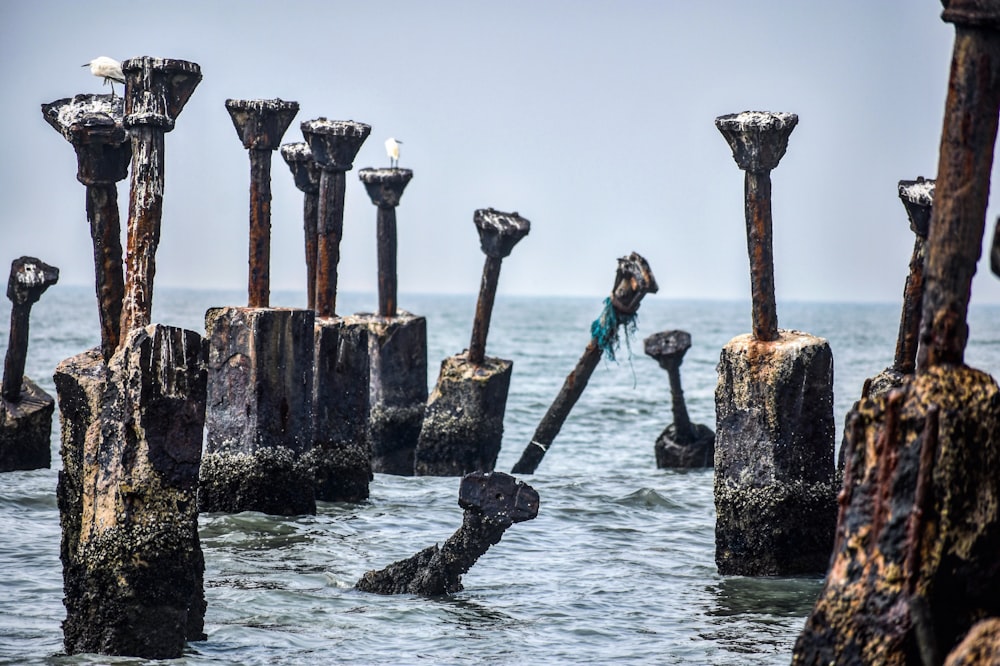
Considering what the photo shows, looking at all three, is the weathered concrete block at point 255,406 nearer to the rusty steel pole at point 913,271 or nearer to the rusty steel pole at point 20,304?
the rusty steel pole at point 20,304

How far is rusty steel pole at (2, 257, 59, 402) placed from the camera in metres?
12.7

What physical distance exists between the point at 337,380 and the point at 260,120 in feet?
7.53

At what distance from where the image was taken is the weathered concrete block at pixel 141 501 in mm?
6184

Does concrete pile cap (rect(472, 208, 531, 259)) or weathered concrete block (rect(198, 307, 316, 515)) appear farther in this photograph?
concrete pile cap (rect(472, 208, 531, 259))

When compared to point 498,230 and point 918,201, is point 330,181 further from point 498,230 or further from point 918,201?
point 918,201

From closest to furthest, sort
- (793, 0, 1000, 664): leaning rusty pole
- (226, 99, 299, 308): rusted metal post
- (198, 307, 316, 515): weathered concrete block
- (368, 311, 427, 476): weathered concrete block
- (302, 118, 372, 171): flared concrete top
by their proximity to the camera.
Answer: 1. (793, 0, 1000, 664): leaning rusty pole
2. (198, 307, 316, 515): weathered concrete block
3. (226, 99, 299, 308): rusted metal post
4. (302, 118, 372, 171): flared concrete top
5. (368, 311, 427, 476): weathered concrete block

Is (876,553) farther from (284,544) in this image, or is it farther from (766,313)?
(284,544)

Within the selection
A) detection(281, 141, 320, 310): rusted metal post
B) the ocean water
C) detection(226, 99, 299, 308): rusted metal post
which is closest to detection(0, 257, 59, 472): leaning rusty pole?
the ocean water

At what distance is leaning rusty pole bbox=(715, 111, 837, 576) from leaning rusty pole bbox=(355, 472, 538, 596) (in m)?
1.47

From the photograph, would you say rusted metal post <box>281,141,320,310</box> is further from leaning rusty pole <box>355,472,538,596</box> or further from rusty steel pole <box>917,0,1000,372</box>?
rusty steel pole <box>917,0,1000,372</box>

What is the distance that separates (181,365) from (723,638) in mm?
3394

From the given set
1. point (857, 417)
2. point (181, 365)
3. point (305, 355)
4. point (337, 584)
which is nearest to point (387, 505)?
point (305, 355)

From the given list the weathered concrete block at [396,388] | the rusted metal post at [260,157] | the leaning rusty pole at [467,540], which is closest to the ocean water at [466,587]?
the leaning rusty pole at [467,540]

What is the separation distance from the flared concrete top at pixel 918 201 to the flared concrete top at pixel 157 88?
491 centimetres
